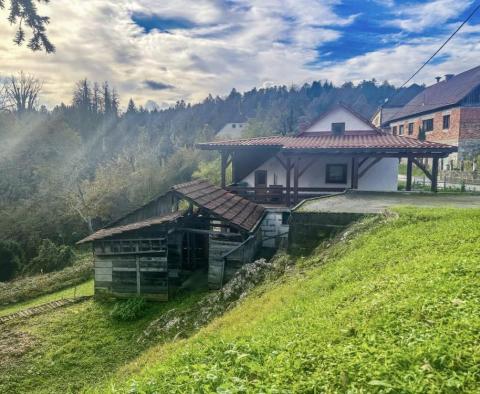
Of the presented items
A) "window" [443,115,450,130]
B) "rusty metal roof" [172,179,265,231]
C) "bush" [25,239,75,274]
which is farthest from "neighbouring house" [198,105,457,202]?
"window" [443,115,450,130]

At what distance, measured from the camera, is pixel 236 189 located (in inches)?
671

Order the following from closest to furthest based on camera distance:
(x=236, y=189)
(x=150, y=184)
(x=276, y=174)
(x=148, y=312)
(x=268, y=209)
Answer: (x=148, y=312)
(x=268, y=209)
(x=236, y=189)
(x=276, y=174)
(x=150, y=184)

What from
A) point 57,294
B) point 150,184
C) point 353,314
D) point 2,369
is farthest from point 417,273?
point 150,184

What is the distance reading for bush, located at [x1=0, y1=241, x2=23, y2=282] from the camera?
21.3 metres

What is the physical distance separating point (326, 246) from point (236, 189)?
8.11 metres

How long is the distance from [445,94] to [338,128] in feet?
72.0

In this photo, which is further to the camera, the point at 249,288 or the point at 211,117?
the point at 211,117

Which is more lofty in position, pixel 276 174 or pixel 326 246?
pixel 276 174

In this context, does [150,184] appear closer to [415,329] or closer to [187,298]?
[187,298]

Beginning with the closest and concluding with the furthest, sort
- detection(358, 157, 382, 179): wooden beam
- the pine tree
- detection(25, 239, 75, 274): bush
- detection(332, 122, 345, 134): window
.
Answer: detection(358, 157, 382, 179): wooden beam → detection(332, 122, 345, 134): window → detection(25, 239, 75, 274): bush → the pine tree

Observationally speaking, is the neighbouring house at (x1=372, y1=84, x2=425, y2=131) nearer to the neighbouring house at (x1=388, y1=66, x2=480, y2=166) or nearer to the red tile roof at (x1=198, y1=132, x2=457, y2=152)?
the neighbouring house at (x1=388, y1=66, x2=480, y2=166)

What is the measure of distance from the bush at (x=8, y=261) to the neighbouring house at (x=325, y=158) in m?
15.7

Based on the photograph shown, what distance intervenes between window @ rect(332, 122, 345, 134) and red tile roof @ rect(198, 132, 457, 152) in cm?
55

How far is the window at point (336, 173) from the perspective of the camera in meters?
18.2
